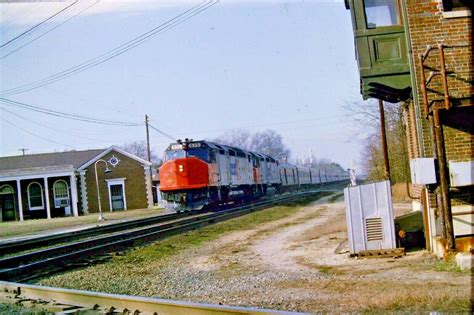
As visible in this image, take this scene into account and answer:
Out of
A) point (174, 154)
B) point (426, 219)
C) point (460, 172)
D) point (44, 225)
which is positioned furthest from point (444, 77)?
point (44, 225)

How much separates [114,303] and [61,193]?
1458 inches

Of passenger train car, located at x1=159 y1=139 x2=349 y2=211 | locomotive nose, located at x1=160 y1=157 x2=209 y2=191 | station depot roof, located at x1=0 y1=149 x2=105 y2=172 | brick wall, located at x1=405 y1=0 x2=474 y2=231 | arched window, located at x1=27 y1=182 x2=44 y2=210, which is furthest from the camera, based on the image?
station depot roof, located at x1=0 y1=149 x2=105 y2=172

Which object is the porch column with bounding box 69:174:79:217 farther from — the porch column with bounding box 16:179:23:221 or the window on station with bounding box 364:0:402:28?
the window on station with bounding box 364:0:402:28

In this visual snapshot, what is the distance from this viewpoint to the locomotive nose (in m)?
23.8

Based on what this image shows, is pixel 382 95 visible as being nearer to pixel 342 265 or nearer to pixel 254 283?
pixel 342 265

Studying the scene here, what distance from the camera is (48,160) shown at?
45344 mm

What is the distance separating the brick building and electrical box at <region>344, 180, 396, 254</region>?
22.3 inches

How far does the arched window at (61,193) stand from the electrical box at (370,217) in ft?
115

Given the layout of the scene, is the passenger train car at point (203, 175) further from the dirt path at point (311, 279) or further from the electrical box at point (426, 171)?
the electrical box at point (426, 171)

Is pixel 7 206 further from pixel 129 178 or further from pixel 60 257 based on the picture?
pixel 60 257

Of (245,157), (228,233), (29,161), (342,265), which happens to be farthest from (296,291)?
(29,161)

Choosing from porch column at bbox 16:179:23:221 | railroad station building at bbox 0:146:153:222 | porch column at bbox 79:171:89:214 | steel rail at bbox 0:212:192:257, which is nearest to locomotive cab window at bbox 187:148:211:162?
steel rail at bbox 0:212:192:257

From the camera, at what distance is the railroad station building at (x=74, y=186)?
3859 cm

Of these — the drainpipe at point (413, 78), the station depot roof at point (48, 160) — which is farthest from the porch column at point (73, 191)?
the drainpipe at point (413, 78)
